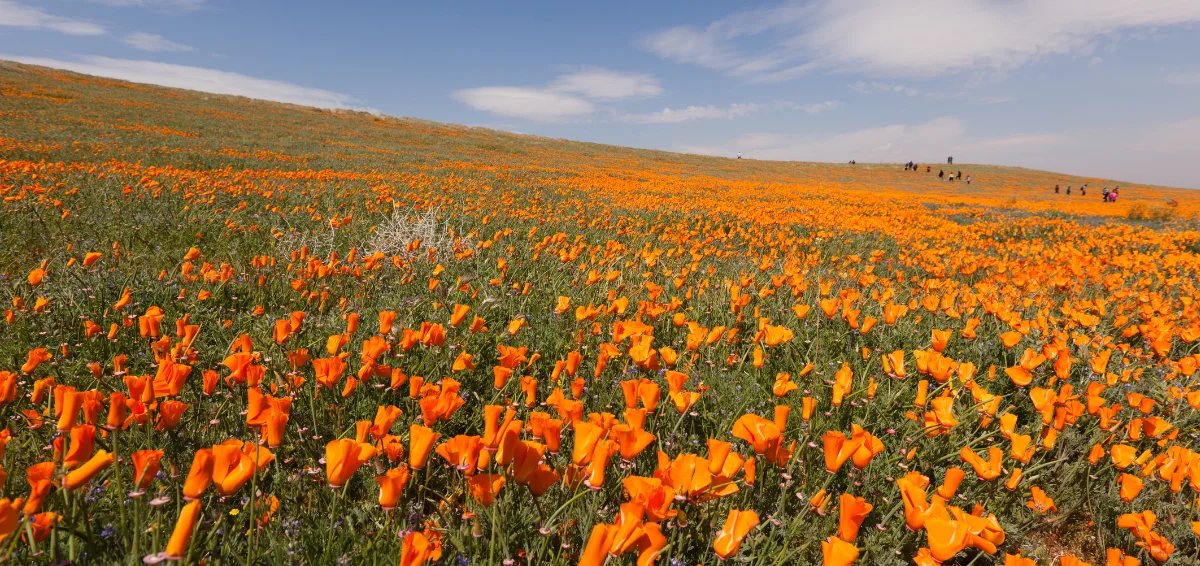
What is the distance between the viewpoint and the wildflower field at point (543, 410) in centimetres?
133

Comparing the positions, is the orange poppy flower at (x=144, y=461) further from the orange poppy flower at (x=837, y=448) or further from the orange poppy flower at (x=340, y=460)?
the orange poppy flower at (x=837, y=448)

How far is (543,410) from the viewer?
2.34m

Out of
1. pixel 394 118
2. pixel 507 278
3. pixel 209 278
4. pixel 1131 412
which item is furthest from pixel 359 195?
pixel 394 118

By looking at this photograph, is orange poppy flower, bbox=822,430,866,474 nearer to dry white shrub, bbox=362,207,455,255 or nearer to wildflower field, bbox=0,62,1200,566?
wildflower field, bbox=0,62,1200,566

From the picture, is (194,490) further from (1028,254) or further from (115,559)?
(1028,254)

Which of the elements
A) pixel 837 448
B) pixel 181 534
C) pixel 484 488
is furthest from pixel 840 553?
pixel 181 534

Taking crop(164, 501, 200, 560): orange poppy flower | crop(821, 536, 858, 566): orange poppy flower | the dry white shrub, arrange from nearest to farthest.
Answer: crop(164, 501, 200, 560): orange poppy flower, crop(821, 536, 858, 566): orange poppy flower, the dry white shrub

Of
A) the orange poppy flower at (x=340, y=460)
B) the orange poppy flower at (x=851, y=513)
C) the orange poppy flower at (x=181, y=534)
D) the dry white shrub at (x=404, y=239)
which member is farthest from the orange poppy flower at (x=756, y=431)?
the dry white shrub at (x=404, y=239)

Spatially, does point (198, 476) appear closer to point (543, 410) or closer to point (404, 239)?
point (543, 410)

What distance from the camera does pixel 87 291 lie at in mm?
3037

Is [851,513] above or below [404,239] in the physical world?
below

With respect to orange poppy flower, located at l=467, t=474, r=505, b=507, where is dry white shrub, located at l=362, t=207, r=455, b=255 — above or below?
above

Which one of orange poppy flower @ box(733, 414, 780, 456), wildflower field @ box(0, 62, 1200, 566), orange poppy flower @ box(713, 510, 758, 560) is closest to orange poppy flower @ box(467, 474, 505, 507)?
wildflower field @ box(0, 62, 1200, 566)

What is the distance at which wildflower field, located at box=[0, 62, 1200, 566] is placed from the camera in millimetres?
1331
